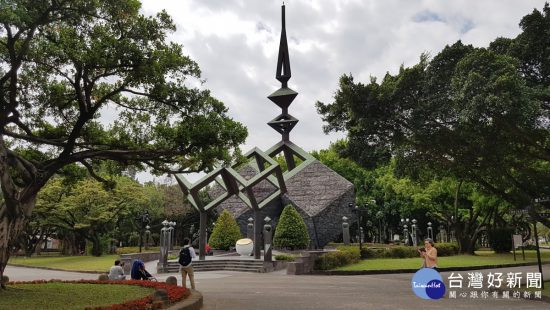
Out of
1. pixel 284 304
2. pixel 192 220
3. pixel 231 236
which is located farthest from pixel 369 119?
pixel 192 220

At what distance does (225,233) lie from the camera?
32594 mm

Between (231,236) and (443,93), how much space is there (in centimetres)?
2240

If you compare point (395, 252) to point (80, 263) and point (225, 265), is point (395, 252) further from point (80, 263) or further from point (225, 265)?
point (80, 263)

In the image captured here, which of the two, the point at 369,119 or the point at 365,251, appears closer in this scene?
the point at 369,119

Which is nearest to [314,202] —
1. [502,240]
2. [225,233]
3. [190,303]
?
[225,233]

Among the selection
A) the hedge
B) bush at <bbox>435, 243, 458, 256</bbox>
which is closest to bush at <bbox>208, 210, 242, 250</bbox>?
the hedge

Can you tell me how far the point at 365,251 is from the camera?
26.8 metres

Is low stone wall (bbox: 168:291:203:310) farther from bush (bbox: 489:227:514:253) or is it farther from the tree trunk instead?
bush (bbox: 489:227:514:253)

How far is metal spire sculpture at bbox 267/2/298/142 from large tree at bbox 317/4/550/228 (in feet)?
65.9

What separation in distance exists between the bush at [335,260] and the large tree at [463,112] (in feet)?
21.1

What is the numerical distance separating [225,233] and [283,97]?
43.2 ft

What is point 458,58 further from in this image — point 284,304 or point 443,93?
point 284,304

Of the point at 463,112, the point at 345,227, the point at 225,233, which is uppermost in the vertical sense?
the point at 463,112

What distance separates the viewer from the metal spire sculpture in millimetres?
37688
